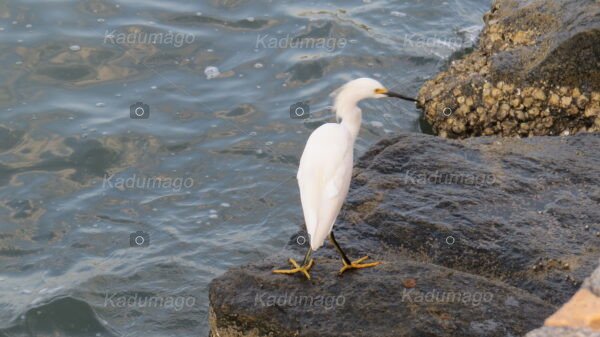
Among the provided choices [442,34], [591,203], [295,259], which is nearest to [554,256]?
[591,203]

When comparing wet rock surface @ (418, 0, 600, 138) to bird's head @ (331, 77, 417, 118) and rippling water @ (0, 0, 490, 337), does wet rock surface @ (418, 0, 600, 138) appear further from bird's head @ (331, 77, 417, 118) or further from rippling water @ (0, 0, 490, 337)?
bird's head @ (331, 77, 417, 118)

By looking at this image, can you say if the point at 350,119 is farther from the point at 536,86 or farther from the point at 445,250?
the point at 536,86

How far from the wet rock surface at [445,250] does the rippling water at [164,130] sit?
183 cm

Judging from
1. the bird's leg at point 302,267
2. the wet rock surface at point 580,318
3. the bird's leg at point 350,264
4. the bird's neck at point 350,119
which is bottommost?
the bird's leg at point 302,267

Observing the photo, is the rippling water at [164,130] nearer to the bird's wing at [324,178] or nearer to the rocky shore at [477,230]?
the rocky shore at [477,230]

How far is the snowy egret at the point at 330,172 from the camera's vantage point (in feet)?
17.8

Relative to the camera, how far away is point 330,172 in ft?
18.4

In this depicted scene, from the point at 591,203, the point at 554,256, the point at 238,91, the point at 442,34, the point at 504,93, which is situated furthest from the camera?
the point at 442,34

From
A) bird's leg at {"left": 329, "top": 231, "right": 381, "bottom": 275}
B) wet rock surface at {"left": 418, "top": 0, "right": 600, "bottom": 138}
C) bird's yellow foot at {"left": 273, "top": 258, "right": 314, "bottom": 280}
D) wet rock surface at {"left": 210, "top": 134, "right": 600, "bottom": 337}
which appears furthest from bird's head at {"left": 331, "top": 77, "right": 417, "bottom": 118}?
wet rock surface at {"left": 418, "top": 0, "right": 600, "bottom": 138}

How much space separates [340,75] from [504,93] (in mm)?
3142

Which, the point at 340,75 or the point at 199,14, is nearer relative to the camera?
the point at 340,75

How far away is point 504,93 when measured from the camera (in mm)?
8562

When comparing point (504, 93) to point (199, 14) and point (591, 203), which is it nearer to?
point (591, 203)

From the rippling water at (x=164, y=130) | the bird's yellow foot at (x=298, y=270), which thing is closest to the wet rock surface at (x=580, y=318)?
the bird's yellow foot at (x=298, y=270)
